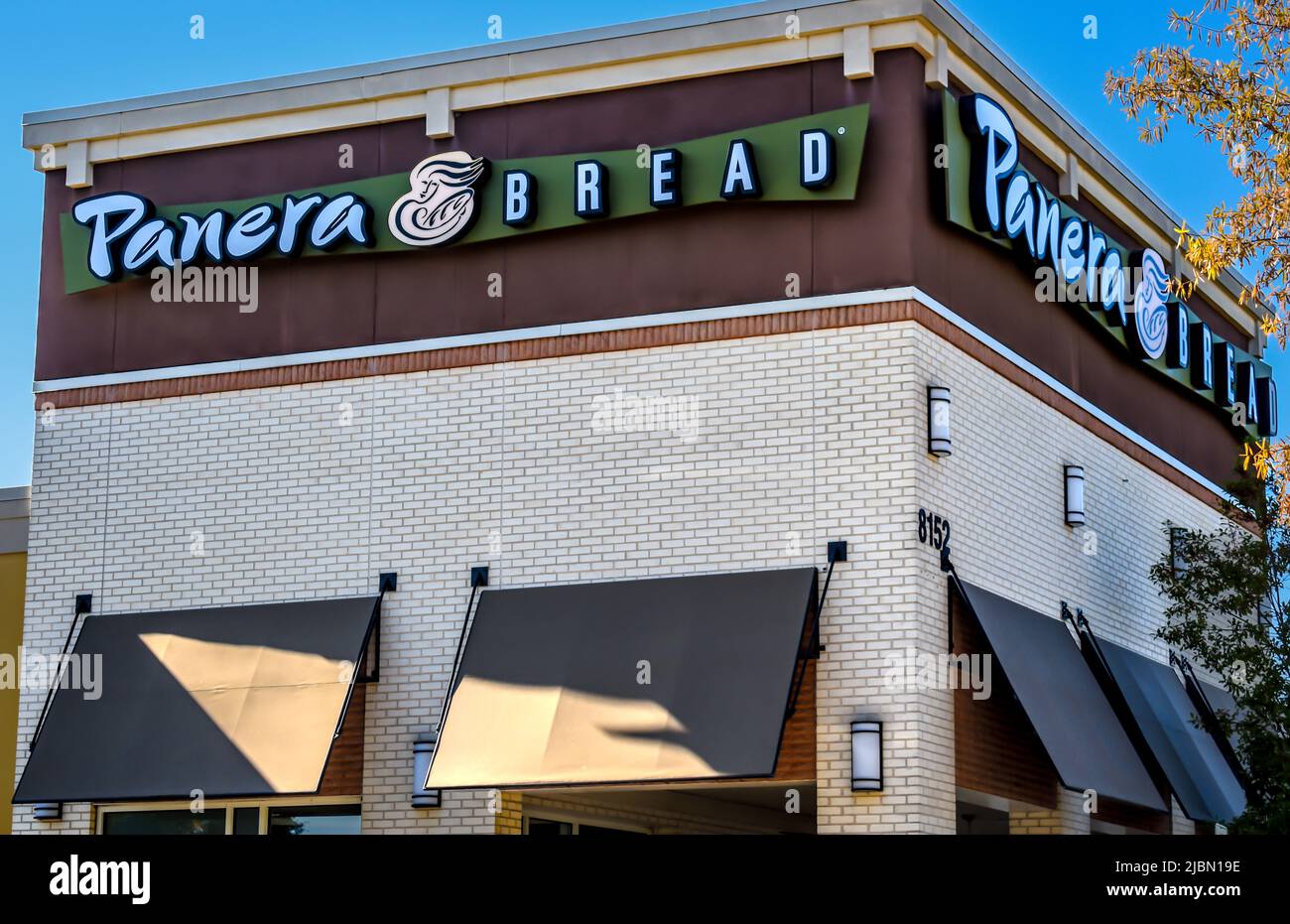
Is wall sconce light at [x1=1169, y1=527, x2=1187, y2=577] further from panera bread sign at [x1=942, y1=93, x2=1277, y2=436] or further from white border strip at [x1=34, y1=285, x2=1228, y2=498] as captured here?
panera bread sign at [x1=942, y1=93, x2=1277, y2=436]

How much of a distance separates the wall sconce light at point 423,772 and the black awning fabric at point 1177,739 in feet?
23.8

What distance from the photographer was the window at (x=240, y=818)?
61.5 ft

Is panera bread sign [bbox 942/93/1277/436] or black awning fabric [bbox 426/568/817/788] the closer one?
black awning fabric [bbox 426/568/817/788]

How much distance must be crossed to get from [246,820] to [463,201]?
668cm

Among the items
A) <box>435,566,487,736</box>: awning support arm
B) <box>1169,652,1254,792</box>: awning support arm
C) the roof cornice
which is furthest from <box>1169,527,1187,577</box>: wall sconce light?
<box>435,566,487,736</box>: awning support arm

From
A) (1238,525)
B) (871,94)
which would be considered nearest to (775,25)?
(871,94)

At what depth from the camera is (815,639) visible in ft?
54.5

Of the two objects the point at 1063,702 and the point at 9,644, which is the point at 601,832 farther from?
the point at 9,644

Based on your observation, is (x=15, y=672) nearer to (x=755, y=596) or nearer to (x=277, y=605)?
(x=277, y=605)

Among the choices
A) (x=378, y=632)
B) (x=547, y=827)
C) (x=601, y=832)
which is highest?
(x=378, y=632)

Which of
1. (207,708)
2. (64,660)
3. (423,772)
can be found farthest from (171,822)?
(423,772)

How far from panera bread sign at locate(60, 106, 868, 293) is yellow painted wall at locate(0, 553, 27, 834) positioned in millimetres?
3214

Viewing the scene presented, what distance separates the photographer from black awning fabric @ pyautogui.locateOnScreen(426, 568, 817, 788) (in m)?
16.0
